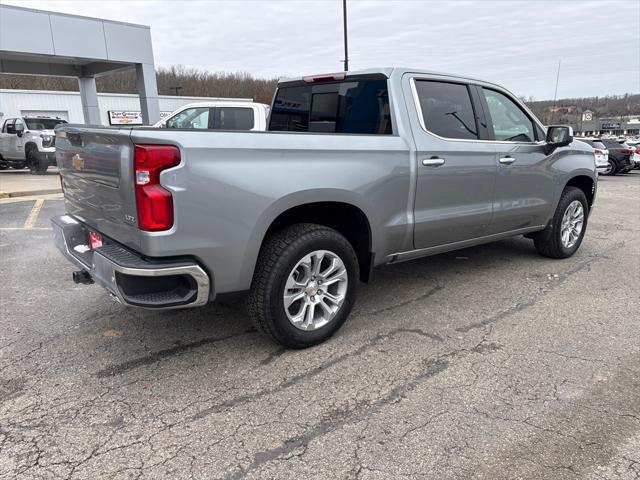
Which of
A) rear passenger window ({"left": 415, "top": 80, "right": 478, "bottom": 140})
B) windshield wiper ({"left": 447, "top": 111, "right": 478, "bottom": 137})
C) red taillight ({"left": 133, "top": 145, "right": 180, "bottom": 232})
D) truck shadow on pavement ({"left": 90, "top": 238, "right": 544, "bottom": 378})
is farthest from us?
windshield wiper ({"left": 447, "top": 111, "right": 478, "bottom": 137})

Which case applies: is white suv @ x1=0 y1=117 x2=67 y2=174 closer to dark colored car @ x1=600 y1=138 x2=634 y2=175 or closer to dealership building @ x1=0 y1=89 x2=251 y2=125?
dealership building @ x1=0 y1=89 x2=251 y2=125

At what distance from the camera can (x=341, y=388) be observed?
294cm

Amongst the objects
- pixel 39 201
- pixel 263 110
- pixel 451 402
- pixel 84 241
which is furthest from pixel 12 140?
pixel 451 402

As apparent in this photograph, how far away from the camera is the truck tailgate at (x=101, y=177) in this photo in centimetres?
→ 270

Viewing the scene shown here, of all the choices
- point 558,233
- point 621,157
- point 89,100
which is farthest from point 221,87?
point 558,233

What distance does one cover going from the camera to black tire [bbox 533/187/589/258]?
5391mm

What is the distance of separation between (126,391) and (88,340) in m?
0.86

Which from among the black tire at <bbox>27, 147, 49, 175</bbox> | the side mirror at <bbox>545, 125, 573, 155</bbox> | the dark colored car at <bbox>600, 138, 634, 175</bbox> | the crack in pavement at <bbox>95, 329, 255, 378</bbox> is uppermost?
the side mirror at <bbox>545, 125, 573, 155</bbox>

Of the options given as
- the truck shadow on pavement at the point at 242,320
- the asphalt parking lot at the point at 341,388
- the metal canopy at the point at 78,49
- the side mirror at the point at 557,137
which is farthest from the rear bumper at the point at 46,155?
the side mirror at the point at 557,137

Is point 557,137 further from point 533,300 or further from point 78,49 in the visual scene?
point 78,49

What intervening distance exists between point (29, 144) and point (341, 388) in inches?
624

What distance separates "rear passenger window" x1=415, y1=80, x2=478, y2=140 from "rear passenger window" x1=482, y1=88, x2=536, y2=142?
331mm

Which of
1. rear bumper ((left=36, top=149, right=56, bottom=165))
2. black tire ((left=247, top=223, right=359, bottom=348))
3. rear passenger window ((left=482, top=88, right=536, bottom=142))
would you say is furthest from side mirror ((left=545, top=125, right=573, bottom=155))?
rear bumper ((left=36, top=149, right=56, bottom=165))

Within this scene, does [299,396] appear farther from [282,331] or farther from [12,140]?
[12,140]
